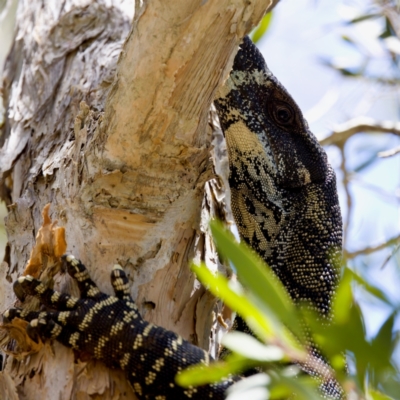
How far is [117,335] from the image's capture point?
122 inches

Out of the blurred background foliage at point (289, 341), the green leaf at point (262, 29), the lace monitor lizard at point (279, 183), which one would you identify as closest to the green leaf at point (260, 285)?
the blurred background foliage at point (289, 341)

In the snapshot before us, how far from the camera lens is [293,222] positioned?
168 inches

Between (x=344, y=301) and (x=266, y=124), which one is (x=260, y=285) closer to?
(x=344, y=301)

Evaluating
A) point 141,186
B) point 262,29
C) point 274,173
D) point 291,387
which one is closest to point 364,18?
point 262,29

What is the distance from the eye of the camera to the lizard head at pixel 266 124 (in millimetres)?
4234

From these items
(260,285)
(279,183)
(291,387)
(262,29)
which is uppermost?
(262,29)

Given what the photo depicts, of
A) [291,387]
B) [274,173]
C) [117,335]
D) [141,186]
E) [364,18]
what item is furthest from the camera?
[364,18]

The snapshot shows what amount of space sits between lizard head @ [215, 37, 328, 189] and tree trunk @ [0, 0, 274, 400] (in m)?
0.64

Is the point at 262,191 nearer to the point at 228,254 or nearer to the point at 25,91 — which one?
the point at 25,91

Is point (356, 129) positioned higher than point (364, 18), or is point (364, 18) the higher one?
point (364, 18)

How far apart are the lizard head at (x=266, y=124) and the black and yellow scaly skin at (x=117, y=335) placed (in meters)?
1.55

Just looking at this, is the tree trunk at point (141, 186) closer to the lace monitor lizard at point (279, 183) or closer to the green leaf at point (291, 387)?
the lace monitor lizard at point (279, 183)

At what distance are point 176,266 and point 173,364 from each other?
61 cm

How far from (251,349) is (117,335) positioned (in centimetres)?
144
